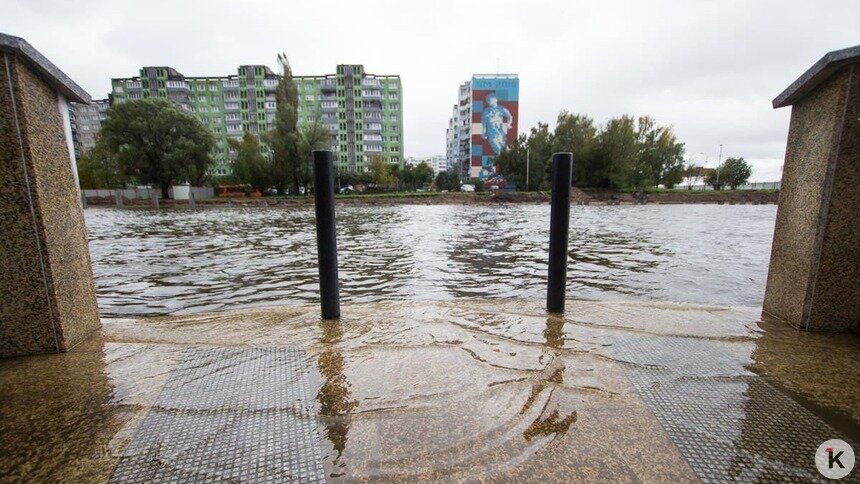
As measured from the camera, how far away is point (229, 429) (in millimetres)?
2105

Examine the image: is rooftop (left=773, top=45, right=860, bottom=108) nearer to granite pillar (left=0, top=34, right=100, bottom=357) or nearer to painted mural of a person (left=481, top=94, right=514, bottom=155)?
granite pillar (left=0, top=34, right=100, bottom=357)

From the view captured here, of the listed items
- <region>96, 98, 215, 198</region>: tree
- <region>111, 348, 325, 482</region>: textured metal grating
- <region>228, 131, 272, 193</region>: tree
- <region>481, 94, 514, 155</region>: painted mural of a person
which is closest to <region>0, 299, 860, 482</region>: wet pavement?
<region>111, 348, 325, 482</region>: textured metal grating

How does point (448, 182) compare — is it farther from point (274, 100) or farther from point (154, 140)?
point (154, 140)

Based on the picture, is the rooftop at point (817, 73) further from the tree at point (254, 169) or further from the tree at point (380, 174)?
the tree at point (380, 174)

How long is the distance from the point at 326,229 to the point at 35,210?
2.15m

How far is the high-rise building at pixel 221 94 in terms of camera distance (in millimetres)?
95875

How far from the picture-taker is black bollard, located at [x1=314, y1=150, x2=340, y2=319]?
3787 millimetres

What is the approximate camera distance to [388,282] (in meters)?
7.18

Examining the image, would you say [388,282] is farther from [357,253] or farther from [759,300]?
[759,300]

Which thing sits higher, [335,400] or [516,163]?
[516,163]

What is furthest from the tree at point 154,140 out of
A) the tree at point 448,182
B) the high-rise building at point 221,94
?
the high-rise building at point 221,94

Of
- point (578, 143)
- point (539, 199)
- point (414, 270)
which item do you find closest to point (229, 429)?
point (414, 270)

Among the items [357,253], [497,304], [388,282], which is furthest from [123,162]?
[497,304]

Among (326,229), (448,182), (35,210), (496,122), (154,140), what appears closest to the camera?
(35,210)
